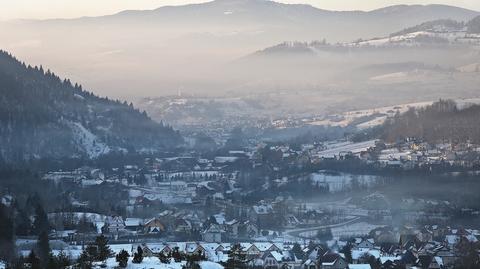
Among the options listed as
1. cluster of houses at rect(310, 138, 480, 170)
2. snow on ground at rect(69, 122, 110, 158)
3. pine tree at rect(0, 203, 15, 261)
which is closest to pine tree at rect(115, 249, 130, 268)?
pine tree at rect(0, 203, 15, 261)

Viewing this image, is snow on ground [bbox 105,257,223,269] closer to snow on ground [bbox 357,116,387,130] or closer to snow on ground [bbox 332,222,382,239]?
snow on ground [bbox 332,222,382,239]

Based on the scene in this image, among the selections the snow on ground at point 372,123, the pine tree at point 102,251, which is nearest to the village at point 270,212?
the pine tree at point 102,251

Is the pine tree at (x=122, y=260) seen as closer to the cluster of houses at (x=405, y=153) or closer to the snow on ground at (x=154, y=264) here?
the snow on ground at (x=154, y=264)

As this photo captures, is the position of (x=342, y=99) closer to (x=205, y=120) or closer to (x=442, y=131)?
(x=205, y=120)

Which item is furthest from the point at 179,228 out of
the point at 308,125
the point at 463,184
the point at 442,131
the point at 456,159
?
the point at 308,125

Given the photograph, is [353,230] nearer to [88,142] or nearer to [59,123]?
[88,142]

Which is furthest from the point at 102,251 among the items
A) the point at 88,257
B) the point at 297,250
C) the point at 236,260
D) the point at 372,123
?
the point at 372,123
